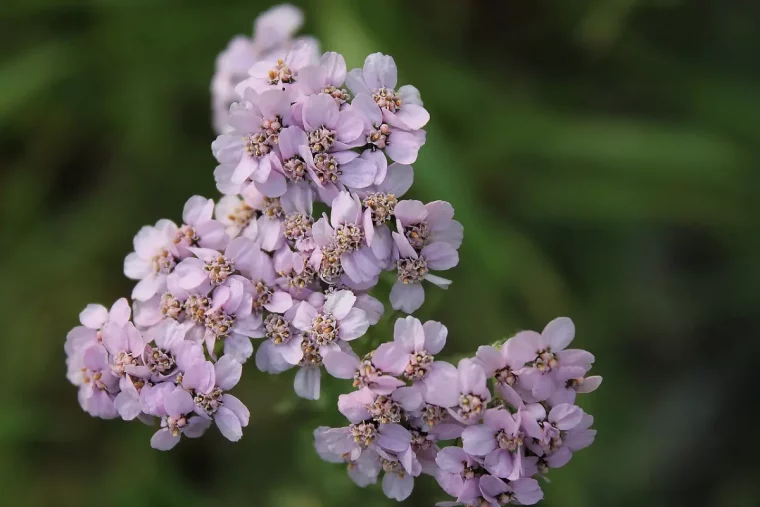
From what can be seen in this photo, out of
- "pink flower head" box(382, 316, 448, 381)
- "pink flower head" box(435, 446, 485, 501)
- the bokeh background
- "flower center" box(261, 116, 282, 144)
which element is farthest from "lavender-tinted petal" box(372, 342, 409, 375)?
the bokeh background

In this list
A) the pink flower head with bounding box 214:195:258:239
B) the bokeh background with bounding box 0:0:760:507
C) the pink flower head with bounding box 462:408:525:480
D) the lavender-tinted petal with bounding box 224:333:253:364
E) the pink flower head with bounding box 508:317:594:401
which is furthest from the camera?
the bokeh background with bounding box 0:0:760:507

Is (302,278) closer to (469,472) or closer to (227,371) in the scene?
(227,371)

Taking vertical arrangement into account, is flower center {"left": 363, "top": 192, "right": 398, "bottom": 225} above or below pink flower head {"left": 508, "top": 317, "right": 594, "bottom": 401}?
above

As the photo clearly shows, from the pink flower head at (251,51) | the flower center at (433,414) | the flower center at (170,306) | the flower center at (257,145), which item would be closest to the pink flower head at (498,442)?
the flower center at (433,414)

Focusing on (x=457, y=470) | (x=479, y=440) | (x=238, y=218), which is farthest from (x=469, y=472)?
(x=238, y=218)

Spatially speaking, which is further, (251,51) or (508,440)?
(251,51)

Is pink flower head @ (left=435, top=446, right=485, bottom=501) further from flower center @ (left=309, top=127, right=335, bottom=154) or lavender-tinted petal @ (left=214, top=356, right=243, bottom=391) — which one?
flower center @ (left=309, top=127, right=335, bottom=154)

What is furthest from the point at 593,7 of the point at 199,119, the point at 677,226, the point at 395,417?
the point at 395,417
